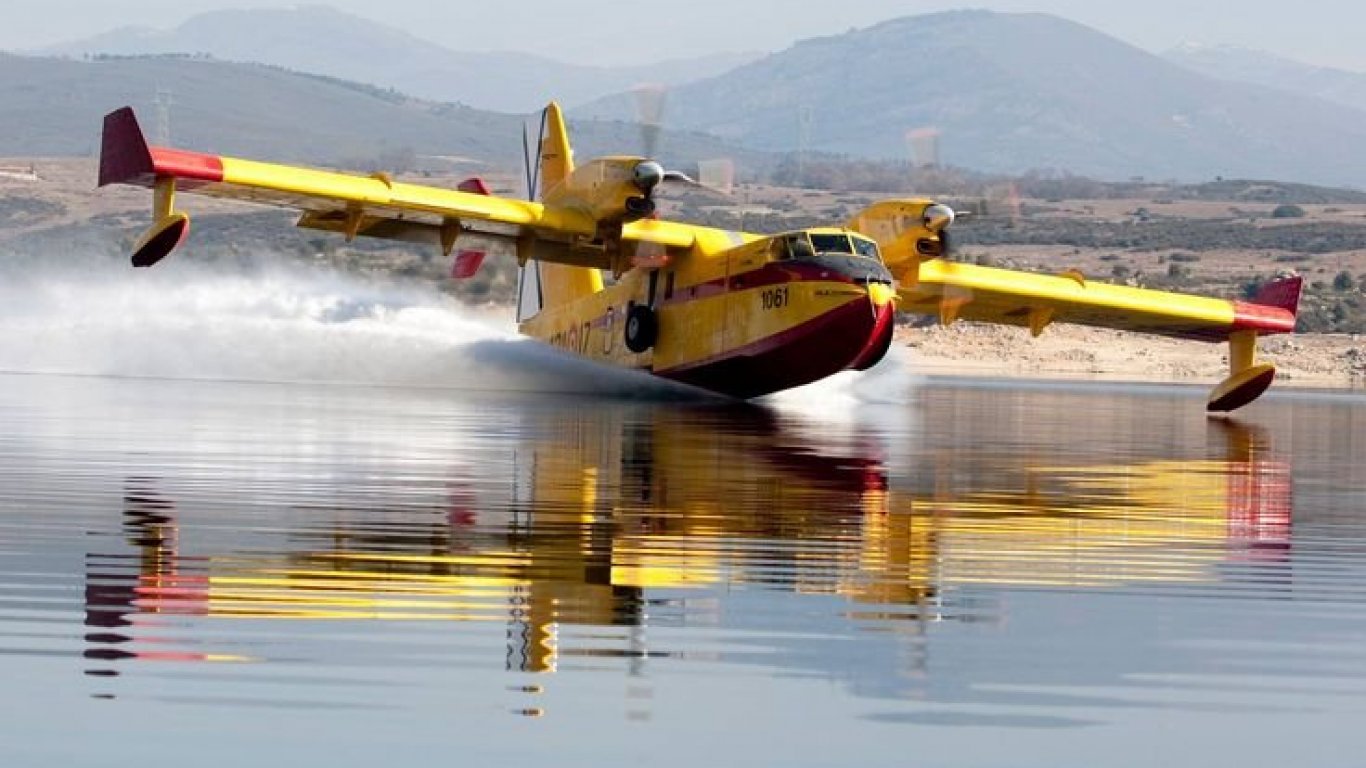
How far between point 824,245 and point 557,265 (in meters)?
10.1

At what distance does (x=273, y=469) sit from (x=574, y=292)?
25349mm

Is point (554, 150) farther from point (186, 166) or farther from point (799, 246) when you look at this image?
point (186, 166)

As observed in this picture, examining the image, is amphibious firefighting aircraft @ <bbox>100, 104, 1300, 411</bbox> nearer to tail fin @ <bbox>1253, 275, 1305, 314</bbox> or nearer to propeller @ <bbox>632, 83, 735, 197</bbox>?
propeller @ <bbox>632, 83, 735, 197</bbox>

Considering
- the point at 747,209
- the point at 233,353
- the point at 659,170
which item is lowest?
the point at 233,353

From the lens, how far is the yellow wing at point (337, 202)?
32.9 metres

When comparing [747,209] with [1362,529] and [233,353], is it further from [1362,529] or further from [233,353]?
[1362,529]

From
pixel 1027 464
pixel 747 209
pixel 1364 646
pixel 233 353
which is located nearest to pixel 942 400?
pixel 233 353

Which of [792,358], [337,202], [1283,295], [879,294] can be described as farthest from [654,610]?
[1283,295]

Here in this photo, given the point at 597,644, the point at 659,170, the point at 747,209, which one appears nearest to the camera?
the point at 597,644

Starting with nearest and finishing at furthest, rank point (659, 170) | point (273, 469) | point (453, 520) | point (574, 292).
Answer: point (453, 520)
point (273, 469)
point (659, 170)
point (574, 292)

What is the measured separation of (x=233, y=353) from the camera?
4569cm

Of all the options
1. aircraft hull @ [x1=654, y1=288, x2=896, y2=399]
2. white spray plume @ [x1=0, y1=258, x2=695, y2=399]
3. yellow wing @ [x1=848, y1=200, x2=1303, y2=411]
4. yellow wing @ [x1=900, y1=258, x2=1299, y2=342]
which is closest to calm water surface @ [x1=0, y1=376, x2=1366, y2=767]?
aircraft hull @ [x1=654, y1=288, x2=896, y2=399]

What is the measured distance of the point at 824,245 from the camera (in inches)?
1425

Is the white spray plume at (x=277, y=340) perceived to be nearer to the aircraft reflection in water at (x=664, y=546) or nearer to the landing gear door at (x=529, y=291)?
the landing gear door at (x=529, y=291)
